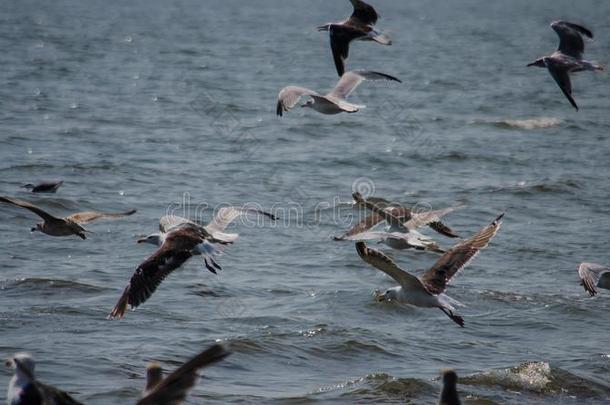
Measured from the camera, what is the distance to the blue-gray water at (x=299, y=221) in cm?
1025

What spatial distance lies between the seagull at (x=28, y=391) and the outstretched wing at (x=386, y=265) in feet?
7.28

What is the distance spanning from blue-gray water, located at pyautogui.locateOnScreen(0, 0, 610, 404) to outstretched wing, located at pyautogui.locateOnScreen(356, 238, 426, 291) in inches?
44.0

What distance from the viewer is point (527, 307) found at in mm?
12539

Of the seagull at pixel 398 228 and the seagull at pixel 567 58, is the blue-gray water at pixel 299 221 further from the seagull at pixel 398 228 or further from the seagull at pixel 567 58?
the seagull at pixel 567 58

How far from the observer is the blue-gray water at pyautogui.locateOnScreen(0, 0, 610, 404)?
10.2 metres

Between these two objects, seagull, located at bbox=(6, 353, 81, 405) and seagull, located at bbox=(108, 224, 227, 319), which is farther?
seagull, located at bbox=(108, 224, 227, 319)

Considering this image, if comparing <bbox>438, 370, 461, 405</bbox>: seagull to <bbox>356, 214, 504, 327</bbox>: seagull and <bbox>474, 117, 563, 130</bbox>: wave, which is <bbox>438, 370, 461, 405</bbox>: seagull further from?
<bbox>474, 117, 563, 130</bbox>: wave

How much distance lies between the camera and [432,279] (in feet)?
30.5

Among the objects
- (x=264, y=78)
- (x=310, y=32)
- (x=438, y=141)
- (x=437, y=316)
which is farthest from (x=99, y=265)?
(x=310, y=32)

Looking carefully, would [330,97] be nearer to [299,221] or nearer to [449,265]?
[449,265]

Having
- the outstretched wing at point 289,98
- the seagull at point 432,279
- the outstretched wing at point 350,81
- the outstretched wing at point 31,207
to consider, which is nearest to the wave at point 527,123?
the outstretched wing at point 350,81

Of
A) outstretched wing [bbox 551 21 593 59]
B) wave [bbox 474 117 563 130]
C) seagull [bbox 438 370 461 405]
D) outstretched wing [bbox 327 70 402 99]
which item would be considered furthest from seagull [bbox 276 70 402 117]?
wave [bbox 474 117 563 130]

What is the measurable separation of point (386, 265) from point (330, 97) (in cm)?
385

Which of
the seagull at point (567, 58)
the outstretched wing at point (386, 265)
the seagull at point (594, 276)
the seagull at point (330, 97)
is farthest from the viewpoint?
the seagull at point (330, 97)
